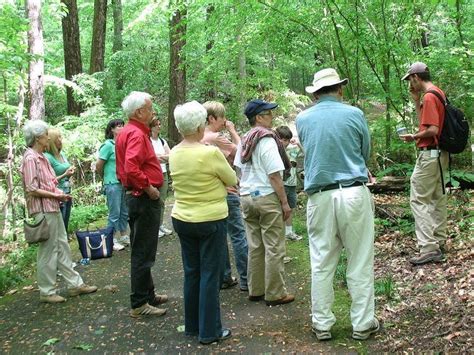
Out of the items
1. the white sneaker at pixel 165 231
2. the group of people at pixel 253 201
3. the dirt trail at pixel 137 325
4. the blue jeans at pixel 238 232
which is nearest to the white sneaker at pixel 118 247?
the white sneaker at pixel 165 231

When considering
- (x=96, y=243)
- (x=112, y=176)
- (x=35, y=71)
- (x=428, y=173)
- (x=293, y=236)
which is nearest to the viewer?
(x=428, y=173)

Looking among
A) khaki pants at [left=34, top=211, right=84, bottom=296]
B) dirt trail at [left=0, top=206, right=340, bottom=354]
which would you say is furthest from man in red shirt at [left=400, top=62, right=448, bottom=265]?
khaki pants at [left=34, top=211, right=84, bottom=296]

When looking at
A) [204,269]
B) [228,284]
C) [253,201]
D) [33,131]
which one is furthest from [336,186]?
[33,131]

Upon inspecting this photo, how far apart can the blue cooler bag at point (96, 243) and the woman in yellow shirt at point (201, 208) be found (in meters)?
2.78

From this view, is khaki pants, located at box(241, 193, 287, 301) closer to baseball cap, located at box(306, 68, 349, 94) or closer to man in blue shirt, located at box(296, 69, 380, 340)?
man in blue shirt, located at box(296, 69, 380, 340)

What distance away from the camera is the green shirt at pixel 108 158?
6.50m

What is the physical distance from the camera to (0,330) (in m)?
4.33

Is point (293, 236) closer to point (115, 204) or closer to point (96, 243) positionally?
point (115, 204)

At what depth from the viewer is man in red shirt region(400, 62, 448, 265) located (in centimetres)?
482

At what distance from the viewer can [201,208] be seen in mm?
3566

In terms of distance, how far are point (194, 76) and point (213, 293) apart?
48.7 ft

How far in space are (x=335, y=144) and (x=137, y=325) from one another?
7.98 feet

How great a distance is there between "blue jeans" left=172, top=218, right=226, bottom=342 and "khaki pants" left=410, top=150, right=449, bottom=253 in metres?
2.56

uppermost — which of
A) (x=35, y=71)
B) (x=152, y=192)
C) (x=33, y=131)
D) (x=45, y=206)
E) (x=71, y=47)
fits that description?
(x=71, y=47)
